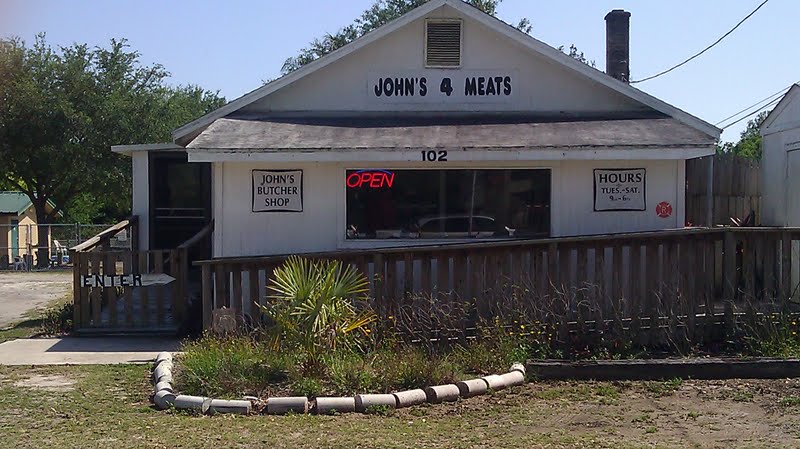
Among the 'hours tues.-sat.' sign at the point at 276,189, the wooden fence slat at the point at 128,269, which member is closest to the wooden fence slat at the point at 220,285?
the 'hours tues.-sat.' sign at the point at 276,189

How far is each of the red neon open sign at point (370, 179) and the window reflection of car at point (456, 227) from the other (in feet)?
2.56

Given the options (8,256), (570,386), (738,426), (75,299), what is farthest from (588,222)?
(8,256)

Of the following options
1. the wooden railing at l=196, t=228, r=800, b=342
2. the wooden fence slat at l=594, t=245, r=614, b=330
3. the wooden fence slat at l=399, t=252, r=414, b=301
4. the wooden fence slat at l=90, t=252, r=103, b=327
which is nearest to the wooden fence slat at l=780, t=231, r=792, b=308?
the wooden railing at l=196, t=228, r=800, b=342

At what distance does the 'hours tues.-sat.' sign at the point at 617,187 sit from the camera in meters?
12.4

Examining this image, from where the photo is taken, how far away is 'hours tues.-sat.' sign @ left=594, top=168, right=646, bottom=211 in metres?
12.4

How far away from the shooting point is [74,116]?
118 feet

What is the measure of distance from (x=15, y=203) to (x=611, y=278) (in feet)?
128

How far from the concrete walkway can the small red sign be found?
6978 millimetres

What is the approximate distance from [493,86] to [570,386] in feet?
20.9

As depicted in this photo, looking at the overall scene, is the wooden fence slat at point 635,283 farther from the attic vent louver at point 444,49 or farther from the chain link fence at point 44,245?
the chain link fence at point 44,245

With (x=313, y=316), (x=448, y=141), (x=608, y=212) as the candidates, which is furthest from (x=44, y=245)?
(x=313, y=316)

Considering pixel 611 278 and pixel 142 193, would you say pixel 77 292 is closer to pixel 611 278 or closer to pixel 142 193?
pixel 142 193

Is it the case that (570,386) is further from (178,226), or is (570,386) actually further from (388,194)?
(178,226)

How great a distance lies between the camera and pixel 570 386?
871cm
